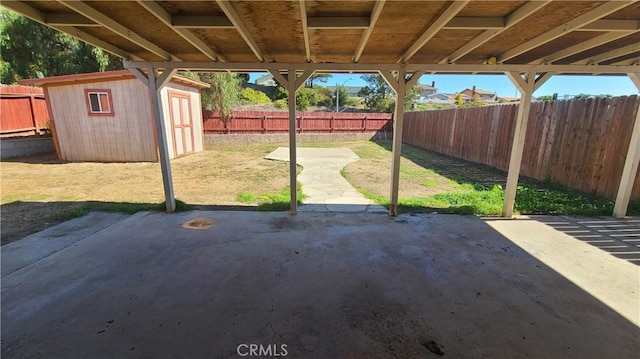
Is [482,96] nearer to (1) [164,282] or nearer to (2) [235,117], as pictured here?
(2) [235,117]

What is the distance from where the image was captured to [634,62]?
400 centimetres

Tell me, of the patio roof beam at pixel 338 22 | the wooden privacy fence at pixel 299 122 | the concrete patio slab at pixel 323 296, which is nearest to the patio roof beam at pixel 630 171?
the concrete patio slab at pixel 323 296

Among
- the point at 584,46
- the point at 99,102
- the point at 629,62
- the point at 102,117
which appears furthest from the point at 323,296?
the point at 99,102

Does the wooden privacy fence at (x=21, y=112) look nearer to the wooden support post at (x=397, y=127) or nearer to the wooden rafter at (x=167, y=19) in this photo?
the wooden rafter at (x=167, y=19)

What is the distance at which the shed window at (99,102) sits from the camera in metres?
9.11

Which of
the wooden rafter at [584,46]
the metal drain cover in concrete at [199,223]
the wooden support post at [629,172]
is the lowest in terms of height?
the metal drain cover in concrete at [199,223]

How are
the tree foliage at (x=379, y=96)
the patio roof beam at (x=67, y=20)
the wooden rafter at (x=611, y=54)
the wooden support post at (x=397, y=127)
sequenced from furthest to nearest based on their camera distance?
the tree foliage at (x=379, y=96) < the wooden support post at (x=397, y=127) < the wooden rafter at (x=611, y=54) < the patio roof beam at (x=67, y=20)

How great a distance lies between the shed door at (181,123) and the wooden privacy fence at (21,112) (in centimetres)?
456

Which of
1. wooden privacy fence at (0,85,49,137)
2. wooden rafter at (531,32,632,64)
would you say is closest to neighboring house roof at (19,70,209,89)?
wooden privacy fence at (0,85,49,137)

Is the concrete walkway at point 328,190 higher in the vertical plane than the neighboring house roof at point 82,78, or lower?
lower

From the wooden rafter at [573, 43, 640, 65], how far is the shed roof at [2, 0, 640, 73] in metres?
0.01

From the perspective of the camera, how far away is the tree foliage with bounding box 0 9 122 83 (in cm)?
1333
